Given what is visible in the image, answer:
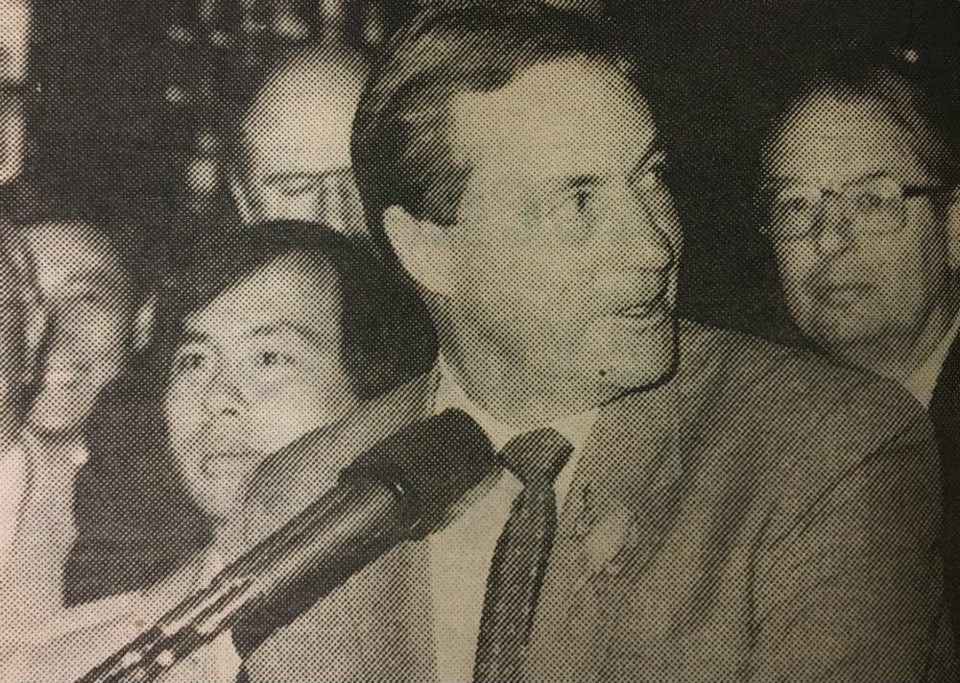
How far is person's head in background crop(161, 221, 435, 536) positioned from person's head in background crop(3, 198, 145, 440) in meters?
0.08

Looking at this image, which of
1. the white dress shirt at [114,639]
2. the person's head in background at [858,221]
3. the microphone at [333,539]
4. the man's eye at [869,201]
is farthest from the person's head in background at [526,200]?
the white dress shirt at [114,639]

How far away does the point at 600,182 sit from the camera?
1.46 m

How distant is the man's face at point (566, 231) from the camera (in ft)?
4.73

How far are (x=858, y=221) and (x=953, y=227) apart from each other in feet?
0.56

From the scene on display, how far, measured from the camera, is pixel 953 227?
1519 mm

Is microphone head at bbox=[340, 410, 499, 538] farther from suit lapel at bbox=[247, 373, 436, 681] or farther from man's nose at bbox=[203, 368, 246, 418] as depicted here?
man's nose at bbox=[203, 368, 246, 418]

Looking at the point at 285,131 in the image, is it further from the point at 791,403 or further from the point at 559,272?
the point at 791,403

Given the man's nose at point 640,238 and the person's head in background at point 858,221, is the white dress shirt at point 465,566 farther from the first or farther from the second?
the person's head in background at point 858,221

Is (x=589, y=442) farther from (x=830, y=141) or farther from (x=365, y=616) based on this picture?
(x=830, y=141)

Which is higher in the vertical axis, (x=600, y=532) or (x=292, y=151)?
(x=292, y=151)

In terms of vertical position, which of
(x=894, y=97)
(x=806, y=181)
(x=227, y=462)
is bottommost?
(x=227, y=462)

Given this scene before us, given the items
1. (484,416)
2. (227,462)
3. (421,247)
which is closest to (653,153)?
(421,247)

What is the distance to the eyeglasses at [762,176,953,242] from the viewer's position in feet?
4.91

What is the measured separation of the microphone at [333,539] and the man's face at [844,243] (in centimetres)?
61
